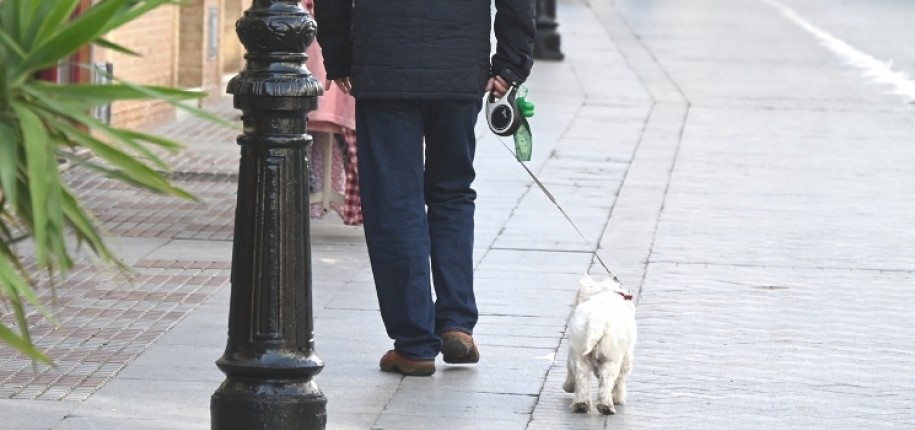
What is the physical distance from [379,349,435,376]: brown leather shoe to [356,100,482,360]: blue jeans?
2 centimetres

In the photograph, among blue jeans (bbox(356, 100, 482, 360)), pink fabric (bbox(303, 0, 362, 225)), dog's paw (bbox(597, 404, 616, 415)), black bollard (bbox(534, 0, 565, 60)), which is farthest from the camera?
black bollard (bbox(534, 0, 565, 60))

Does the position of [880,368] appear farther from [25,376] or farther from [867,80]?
[867,80]

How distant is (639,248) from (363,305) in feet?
6.71

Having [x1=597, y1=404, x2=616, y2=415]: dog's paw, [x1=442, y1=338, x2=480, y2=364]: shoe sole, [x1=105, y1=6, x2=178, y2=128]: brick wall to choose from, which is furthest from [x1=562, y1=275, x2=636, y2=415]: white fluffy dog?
[x1=105, y1=6, x2=178, y2=128]: brick wall

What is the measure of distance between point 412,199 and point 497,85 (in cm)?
52

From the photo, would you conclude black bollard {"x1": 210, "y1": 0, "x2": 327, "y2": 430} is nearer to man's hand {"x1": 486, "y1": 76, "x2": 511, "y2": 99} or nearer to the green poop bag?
man's hand {"x1": 486, "y1": 76, "x2": 511, "y2": 99}

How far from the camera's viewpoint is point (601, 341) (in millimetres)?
5805

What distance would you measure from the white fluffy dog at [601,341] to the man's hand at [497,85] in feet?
2.88

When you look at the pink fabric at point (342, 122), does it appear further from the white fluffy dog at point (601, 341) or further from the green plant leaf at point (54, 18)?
the green plant leaf at point (54, 18)

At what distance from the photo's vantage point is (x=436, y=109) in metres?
6.50

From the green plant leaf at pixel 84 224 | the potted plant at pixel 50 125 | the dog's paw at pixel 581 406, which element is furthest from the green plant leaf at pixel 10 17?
the dog's paw at pixel 581 406

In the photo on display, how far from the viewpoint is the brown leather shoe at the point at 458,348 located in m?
6.60

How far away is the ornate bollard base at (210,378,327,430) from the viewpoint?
17.4 ft

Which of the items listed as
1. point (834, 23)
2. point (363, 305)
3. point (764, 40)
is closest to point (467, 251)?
point (363, 305)
